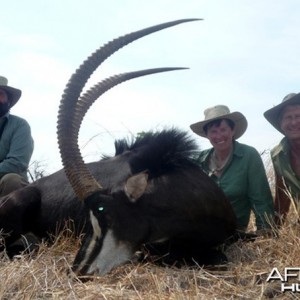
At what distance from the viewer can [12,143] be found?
6.49 metres

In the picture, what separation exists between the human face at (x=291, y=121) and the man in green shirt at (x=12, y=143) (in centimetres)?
250

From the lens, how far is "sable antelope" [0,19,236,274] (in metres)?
4.48

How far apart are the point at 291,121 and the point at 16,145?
2672 millimetres

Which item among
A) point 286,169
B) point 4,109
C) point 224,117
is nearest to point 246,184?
point 286,169

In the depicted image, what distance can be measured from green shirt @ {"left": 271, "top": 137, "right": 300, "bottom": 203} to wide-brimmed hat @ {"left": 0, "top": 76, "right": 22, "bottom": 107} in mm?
2735

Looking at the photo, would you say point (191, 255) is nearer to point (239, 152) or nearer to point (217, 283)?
point (217, 283)

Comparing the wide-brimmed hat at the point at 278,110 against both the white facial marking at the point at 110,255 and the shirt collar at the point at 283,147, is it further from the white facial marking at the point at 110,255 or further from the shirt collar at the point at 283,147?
the white facial marking at the point at 110,255

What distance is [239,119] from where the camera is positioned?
6.21 meters

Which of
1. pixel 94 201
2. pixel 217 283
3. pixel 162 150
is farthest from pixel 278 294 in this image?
pixel 162 150

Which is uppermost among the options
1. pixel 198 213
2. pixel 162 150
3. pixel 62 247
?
pixel 162 150

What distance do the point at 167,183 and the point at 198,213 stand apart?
340 millimetres

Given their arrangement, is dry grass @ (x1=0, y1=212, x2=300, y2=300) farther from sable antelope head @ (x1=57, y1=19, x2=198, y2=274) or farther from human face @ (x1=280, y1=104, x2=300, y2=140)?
human face @ (x1=280, y1=104, x2=300, y2=140)

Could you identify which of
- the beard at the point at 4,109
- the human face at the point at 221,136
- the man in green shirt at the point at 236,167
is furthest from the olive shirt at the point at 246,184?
the beard at the point at 4,109

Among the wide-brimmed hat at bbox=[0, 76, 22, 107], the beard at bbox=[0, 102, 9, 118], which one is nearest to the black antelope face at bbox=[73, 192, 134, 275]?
the beard at bbox=[0, 102, 9, 118]
